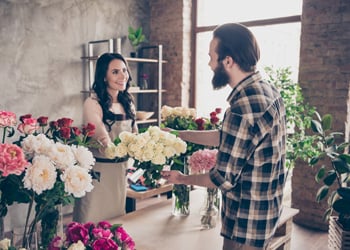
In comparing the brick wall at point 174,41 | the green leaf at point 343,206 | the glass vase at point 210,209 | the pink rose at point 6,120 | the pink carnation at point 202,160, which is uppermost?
the brick wall at point 174,41

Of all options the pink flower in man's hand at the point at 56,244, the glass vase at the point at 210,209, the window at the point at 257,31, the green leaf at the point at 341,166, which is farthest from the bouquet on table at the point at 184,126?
the window at the point at 257,31

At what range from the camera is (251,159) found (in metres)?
1.41

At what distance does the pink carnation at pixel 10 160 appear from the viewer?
902 millimetres

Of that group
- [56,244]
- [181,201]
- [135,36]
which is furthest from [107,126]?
[135,36]

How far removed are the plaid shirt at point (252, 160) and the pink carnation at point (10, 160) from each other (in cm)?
76

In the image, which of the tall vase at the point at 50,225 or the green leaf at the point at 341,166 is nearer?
the tall vase at the point at 50,225

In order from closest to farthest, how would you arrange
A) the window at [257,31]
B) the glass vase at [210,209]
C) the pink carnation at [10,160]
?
the pink carnation at [10,160], the glass vase at [210,209], the window at [257,31]

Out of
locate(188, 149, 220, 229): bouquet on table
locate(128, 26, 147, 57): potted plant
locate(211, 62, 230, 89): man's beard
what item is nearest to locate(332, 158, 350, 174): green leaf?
locate(188, 149, 220, 229): bouquet on table

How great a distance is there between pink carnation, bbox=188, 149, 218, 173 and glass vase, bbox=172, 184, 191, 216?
0.16 metres

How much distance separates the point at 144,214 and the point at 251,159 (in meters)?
0.79

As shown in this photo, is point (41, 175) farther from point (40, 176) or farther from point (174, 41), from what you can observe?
point (174, 41)

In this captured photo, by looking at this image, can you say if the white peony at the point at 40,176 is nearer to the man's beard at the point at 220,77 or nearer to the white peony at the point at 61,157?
the white peony at the point at 61,157

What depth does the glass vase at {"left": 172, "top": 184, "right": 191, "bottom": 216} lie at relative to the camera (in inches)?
76.4

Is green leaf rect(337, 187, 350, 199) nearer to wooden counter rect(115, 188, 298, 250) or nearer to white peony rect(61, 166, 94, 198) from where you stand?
wooden counter rect(115, 188, 298, 250)
